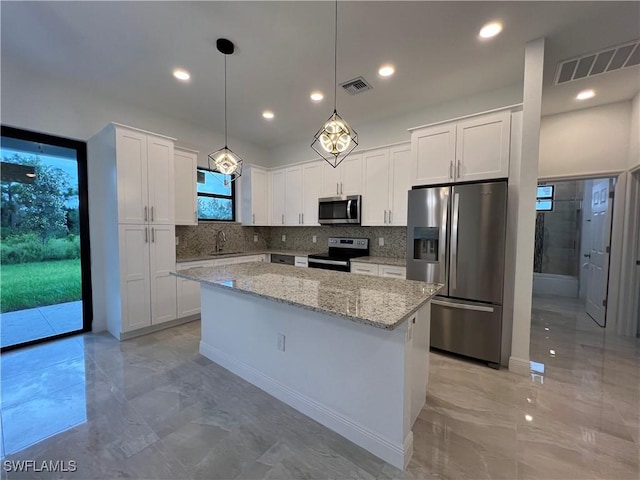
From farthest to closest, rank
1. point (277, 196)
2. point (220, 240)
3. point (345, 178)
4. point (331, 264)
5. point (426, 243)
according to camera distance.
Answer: point (277, 196) < point (220, 240) < point (345, 178) < point (331, 264) < point (426, 243)

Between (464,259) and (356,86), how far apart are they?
2275mm

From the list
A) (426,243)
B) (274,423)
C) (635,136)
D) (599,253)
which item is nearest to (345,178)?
(426,243)

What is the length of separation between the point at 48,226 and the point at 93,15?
94.4 inches

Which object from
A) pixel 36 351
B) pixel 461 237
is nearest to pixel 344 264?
pixel 461 237

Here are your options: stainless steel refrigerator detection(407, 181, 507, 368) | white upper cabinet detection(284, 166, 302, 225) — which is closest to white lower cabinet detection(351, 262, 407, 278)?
stainless steel refrigerator detection(407, 181, 507, 368)

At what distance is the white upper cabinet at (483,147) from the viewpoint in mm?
2637

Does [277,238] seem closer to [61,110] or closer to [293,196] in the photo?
[293,196]

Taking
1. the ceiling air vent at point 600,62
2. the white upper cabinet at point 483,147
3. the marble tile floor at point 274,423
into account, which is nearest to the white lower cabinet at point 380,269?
the marble tile floor at point 274,423

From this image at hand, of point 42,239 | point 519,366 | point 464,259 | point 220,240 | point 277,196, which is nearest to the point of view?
point 519,366

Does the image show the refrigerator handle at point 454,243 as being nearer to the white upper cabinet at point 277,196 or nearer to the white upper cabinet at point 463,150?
the white upper cabinet at point 463,150

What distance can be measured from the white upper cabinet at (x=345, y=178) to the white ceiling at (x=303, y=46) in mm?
824

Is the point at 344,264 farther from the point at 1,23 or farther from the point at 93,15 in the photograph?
the point at 1,23

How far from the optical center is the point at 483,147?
2.74 m

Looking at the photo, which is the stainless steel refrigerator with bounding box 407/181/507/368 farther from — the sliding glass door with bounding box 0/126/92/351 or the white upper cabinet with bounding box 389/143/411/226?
the sliding glass door with bounding box 0/126/92/351
